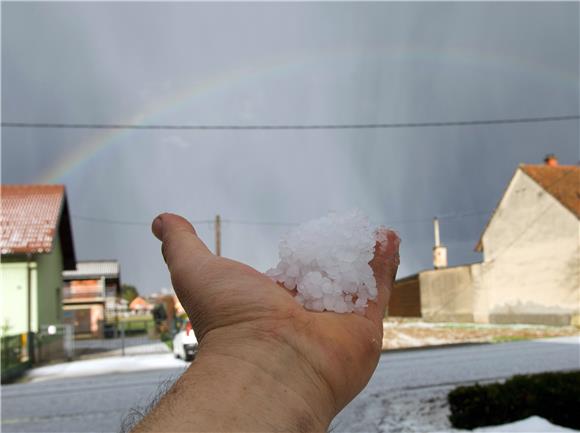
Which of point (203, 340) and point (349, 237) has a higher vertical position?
point (349, 237)

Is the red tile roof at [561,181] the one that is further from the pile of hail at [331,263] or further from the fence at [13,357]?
the pile of hail at [331,263]

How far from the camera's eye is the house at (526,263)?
24502mm

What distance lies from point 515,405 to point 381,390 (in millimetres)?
3528

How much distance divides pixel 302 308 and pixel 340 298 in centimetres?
12

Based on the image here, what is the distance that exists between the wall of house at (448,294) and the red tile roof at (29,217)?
20.5 metres

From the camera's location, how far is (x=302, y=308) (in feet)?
4.64

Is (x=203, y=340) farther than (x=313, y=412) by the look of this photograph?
Yes

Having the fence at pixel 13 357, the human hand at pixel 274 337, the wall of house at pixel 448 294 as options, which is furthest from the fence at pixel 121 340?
the human hand at pixel 274 337

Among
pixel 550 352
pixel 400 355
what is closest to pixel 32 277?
pixel 400 355

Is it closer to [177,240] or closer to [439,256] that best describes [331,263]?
[177,240]

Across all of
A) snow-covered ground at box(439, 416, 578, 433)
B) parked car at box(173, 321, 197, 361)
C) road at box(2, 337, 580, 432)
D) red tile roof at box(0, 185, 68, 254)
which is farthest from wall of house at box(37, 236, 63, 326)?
snow-covered ground at box(439, 416, 578, 433)

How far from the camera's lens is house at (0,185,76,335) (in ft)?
68.1

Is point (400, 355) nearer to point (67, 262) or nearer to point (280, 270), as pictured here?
point (280, 270)

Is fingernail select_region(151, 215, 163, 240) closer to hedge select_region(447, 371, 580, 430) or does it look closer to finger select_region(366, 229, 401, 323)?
finger select_region(366, 229, 401, 323)
